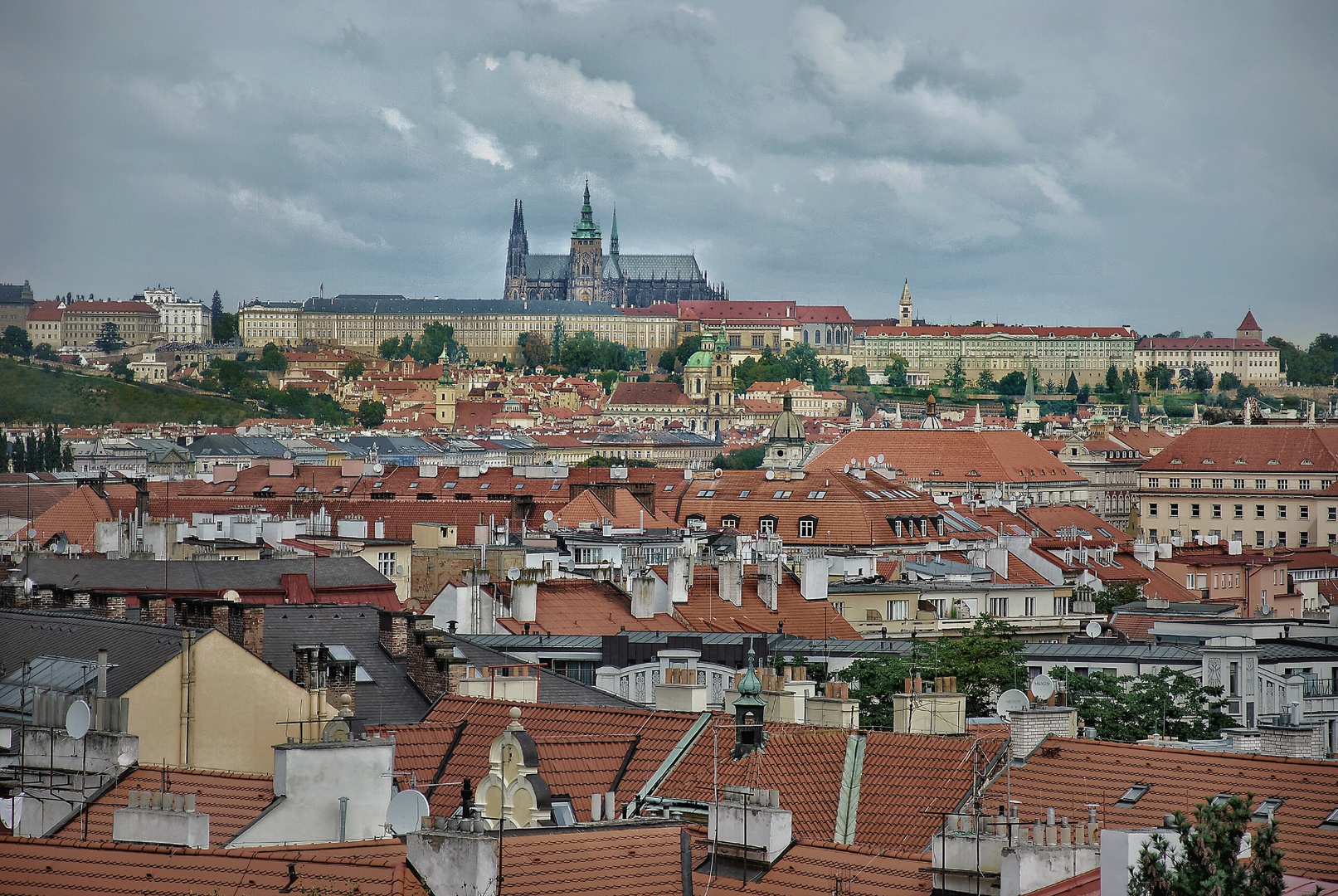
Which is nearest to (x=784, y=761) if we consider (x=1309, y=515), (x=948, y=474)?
(x=1309, y=515)

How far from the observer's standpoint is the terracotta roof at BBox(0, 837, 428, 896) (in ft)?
35.6

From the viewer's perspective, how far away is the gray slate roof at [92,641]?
54.0 feet

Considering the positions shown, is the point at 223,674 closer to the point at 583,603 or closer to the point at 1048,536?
the point at 583,603

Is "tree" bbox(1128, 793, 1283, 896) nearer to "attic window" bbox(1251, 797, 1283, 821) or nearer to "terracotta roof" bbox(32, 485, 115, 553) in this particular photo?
→ "attic window" bbox(1251, 797, 1283, 821)

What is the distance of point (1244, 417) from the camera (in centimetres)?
11081

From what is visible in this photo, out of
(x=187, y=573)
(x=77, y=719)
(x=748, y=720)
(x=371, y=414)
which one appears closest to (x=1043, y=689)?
(x=748, y=720)

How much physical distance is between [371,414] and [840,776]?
570ft

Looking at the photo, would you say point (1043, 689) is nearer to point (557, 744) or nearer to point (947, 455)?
point (557, 744)

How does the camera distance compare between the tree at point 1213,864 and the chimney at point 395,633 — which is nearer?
the tree at point 1213,864

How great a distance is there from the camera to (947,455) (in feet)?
349

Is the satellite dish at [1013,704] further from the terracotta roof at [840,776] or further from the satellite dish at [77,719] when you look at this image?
the satellite dish at [77,719]

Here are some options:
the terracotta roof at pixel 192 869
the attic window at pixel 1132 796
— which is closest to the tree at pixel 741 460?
the attic window at pixel 1132 796

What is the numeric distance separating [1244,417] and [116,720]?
101 m

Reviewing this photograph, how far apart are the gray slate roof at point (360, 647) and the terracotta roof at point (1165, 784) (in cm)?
504
